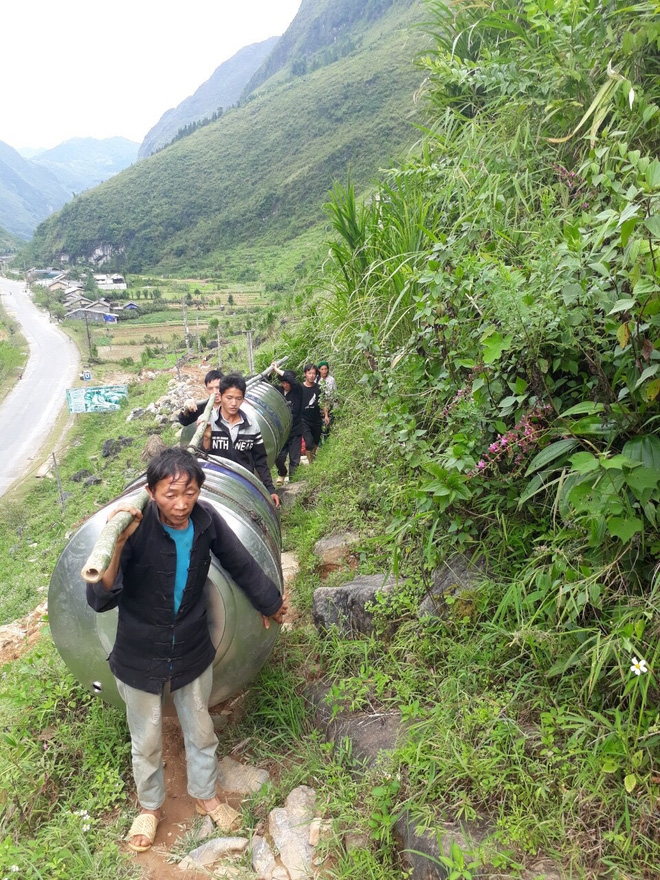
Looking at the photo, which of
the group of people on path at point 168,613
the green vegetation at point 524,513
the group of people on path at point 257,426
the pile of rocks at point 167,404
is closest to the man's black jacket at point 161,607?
the group of people on path at point 168,613

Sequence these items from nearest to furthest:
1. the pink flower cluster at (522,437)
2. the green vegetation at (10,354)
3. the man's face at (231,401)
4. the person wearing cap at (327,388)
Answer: the pink flower cluster at (522,437) < the man's face at (231,401) < the person wearing cap at (327,388) < the green vegetation at (10,354)

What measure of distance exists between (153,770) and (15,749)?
78 centimetres

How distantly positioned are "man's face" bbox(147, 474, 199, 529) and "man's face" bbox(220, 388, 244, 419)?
1.97 meters

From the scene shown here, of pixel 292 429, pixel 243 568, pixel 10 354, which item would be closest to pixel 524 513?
pixel 243 568

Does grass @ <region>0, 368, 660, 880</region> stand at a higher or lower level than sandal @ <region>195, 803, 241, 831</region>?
higher

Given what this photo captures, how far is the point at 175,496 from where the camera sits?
7.05 feet

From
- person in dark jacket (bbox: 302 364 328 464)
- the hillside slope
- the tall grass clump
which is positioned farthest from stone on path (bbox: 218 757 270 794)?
the hillside slope

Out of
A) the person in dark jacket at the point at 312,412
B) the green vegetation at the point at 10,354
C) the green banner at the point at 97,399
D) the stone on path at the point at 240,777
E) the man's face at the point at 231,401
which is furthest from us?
the green vegetation at the point at 10,354

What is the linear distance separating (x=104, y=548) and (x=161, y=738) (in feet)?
3.40

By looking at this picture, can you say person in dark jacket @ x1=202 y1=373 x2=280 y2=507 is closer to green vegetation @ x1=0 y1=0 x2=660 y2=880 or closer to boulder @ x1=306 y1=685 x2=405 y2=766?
green vegetation @ x1=0 y1=0 x2=660 y2=880

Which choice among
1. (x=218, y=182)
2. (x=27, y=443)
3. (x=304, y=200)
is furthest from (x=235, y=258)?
(x=27, y=443)

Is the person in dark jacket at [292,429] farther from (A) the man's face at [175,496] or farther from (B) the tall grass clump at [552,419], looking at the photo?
(A) the man's face at [175,496]

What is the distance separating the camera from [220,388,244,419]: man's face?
411 cm

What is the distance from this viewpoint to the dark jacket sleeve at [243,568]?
2.42 meters
